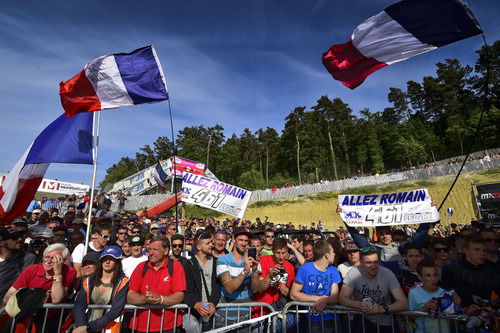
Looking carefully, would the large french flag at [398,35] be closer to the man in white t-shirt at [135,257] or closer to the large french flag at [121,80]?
the large french flag at [121,80]

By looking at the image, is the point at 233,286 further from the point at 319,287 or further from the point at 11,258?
the point at 11,258

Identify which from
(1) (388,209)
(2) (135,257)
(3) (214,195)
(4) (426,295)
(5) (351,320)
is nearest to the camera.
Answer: (4) (426,295)

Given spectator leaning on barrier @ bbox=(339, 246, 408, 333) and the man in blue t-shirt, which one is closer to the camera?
spectator leaning on barrier @ bbox=(339, 246, 408, 333)

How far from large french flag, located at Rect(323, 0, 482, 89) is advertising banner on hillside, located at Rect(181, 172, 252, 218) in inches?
208

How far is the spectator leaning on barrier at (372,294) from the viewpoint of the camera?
3332 millimetres

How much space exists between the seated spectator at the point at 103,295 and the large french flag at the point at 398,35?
610 cm

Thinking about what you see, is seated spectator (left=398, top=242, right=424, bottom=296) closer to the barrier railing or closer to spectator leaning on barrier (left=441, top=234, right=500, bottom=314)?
spectator leaning on barrier (left=441, top=234, right=500, bottom=314)

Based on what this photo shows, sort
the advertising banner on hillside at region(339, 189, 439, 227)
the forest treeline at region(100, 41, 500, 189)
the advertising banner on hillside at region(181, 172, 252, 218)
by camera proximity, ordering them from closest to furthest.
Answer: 1. the advertising banner on hillside at region(339, 189, 439, 227)
2. the advertising banner on hillside at region(181, 172, 252, 218)
3. the forest treeline at region(100, 41, 500, 189)

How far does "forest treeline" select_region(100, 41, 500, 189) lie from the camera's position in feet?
174

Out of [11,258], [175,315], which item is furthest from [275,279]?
[11,258]

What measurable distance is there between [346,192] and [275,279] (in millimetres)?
32449

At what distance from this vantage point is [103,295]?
3.50 m

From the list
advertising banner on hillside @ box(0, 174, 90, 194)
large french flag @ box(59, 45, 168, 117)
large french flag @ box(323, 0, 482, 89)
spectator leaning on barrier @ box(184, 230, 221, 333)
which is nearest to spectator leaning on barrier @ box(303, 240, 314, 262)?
spectator leaning on barrier @ box(184, 230, 221, 333)

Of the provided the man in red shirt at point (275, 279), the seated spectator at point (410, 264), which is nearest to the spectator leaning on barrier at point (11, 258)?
the man in red shirt at point (275, 279)
